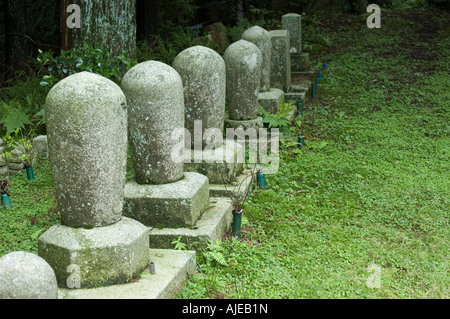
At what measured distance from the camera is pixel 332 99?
1052cm

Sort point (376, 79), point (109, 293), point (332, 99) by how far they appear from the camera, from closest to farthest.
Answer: point (109, 293) < point (332, 99) < point (376, 79)

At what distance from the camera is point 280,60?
10.1 m

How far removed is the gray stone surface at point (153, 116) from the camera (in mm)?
4965

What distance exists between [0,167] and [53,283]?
426cm

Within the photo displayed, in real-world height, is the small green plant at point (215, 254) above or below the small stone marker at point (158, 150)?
below

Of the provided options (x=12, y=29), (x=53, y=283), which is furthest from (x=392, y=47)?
(x=53, y=283)

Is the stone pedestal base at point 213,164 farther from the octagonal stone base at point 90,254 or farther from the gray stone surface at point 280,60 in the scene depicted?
the gray stone surface at point 280,60

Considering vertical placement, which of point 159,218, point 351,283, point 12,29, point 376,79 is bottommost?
point 351,283

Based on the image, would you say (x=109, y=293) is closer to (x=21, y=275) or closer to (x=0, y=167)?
(x=21, y=275)

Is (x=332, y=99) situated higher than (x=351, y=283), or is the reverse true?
(x=332, y=99)

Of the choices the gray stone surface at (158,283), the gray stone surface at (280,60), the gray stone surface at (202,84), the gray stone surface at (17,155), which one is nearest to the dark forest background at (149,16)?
the gray stone surface at (280,60)

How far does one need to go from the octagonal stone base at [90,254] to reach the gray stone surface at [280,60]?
6379 mm

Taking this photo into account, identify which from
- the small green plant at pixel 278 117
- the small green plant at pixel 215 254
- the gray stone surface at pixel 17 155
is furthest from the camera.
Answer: the small green plant at pixel 278 117

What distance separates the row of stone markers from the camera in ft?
13.2
